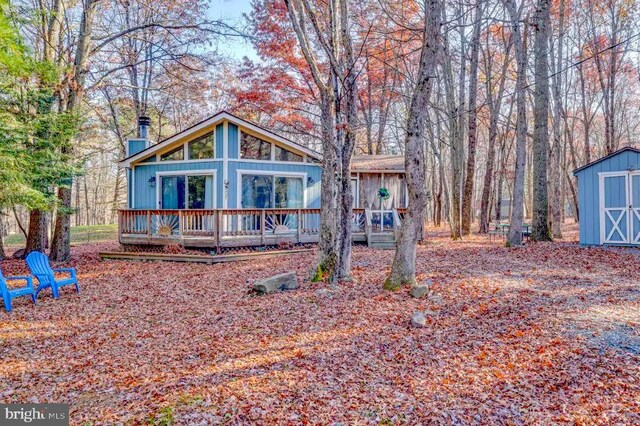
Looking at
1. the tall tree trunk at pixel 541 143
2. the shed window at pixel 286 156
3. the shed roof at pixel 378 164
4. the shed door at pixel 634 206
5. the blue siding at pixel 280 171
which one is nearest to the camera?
the shed door at pixel 634 206

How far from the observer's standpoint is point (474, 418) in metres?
3.29

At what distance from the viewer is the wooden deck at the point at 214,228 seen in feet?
38.6

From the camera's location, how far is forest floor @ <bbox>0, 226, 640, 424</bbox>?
135 inches

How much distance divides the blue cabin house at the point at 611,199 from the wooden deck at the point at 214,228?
8.37 metres

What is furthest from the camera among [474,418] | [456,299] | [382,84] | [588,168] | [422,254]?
[382,84]

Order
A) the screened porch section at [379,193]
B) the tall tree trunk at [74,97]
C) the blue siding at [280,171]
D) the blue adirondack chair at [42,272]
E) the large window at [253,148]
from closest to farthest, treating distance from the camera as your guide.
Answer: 1. the blue adirondack chair at [42,272]
2. the tall tree trunk at [74,97]
3. the blue siding at [280,171]
4. the large window at [253,148]
5. the screened porch section at [379,193]

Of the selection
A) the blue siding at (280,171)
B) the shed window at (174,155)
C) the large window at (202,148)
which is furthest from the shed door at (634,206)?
the shed window at (174,155)

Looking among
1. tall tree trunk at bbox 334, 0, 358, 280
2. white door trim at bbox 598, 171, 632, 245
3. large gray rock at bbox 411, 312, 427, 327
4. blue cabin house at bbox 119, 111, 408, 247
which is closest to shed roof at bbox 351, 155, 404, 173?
blue cabin house at bbox 119, 111, 408, 247

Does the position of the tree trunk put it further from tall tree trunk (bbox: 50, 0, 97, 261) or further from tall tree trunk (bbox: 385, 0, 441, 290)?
tall tree trunk (bbox: 385, 0, 441, 290)

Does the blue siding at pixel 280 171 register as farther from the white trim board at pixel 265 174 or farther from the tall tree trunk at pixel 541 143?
the tall tree trunk at pixel 541 143

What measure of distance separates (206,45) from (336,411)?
11.9 metres

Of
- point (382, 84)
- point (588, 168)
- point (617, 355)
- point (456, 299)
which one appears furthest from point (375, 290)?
point (382, 84)

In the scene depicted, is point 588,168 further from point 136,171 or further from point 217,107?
point 217,107

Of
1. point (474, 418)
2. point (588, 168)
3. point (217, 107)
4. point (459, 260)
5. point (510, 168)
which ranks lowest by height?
point (474, 418)
